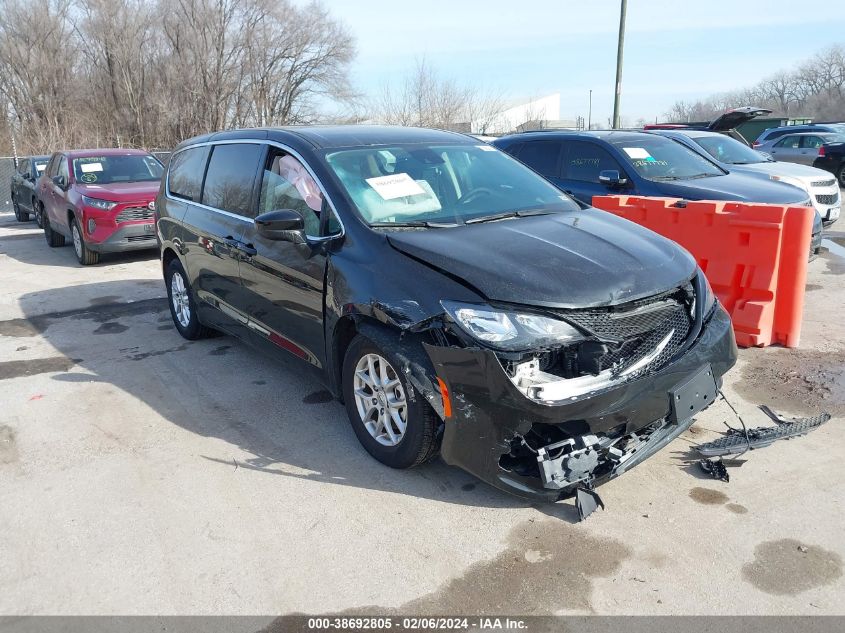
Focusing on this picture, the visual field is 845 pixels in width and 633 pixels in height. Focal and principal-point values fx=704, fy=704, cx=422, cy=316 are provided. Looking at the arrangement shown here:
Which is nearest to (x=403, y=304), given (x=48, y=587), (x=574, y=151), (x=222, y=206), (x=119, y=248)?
(x=48, y=587)

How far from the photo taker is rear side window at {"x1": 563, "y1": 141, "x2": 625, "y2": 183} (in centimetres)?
819

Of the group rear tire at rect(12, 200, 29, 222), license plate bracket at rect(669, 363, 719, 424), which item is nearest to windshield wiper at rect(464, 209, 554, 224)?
license plate bracket at rect(669, 363, 719, 424)

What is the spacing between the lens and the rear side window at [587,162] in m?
8.19

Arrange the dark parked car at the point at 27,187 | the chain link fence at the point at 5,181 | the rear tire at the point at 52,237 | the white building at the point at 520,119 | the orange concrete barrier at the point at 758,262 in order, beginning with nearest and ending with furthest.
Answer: the orange concrete barrier at the point at 758,262 < the rear tire at the point at 52,237 < the dark parked car at the point at 27,187 < the chain link fence at the point at 5,181 < the white building at the point at 520,119

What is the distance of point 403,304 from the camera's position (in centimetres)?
349

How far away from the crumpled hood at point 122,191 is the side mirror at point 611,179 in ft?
21.1

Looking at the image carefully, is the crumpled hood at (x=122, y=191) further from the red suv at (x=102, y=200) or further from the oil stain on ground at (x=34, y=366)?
the oil stain on ground at (x=34, y=366)

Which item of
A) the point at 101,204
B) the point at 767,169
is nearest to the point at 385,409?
the point at 101,204

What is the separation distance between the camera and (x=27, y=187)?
1642 centimetres

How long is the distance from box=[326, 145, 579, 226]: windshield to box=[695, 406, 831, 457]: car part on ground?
1718 mm

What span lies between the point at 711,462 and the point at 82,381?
471 centimetres

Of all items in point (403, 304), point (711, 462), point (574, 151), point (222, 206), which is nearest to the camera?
point (403, 304)

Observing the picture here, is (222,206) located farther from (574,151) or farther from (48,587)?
(574,151)

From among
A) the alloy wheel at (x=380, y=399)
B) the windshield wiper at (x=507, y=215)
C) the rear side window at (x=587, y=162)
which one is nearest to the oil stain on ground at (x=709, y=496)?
the alloy wheel at (x=380, y=399)
